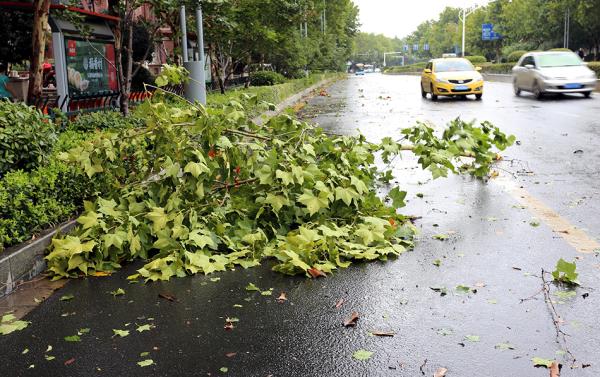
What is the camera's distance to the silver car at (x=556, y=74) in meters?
21.9

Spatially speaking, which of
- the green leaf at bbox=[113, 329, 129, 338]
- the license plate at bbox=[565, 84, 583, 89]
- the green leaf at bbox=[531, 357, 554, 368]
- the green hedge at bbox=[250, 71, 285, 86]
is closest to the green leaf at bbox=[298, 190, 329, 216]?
the green leaf at bbox=[113, 329, 129, 338]

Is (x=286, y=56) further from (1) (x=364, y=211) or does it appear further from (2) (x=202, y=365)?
(2) (x=202, y=365)

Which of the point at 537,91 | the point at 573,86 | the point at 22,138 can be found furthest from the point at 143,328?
the point at 537,91

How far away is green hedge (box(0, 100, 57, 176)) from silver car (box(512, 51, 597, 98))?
747 inches

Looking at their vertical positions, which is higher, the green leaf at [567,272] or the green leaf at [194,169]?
the green leaf at [194,169]

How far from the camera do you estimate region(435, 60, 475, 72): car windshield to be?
25328mm

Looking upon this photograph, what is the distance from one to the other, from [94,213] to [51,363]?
2076mm

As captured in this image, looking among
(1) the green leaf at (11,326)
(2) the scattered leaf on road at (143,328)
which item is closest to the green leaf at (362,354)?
(2) the scattered leaf on road at (143,328)

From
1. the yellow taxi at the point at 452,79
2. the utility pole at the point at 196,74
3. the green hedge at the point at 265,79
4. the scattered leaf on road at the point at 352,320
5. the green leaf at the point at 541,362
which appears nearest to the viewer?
the green leaf at the point at 541,362

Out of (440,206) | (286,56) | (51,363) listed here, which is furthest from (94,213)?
(286,56)

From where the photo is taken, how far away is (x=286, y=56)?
Result: 3291cm

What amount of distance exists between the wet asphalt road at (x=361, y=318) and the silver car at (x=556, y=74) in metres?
16.8

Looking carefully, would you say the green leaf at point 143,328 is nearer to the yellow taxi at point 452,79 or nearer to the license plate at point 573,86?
the license plate at point 573,86

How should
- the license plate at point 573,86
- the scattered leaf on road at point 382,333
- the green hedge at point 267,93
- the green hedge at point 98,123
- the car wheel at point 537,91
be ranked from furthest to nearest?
the car wheel at point 537,91 → the license plate at point 573,86 → the green hedge at point 267,93 → the green hedge at point 98,123 → the scattered leaf on road at point 382,333
